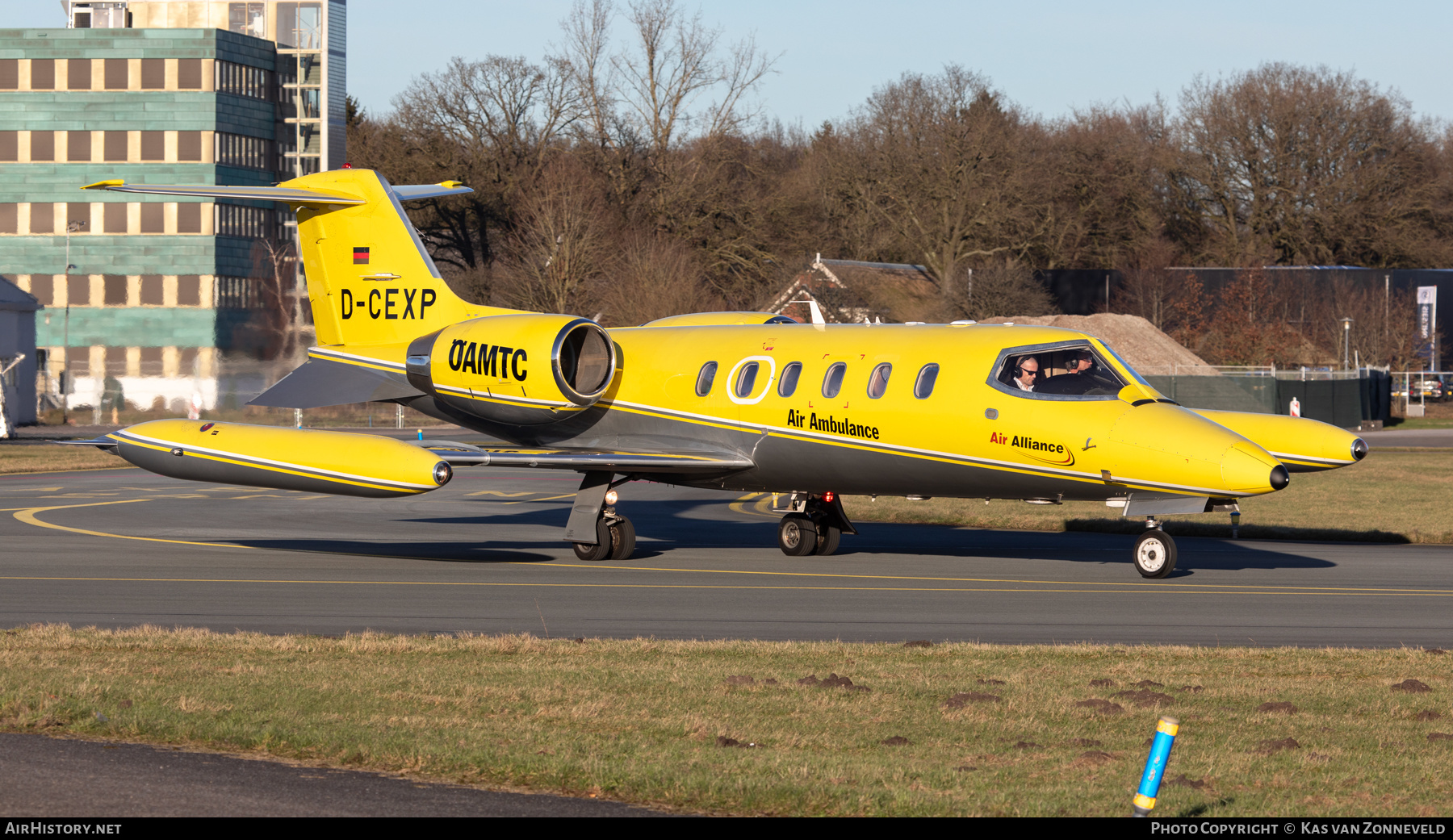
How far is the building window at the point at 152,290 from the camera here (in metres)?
81.0

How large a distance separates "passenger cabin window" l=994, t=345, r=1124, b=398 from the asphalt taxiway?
2374 mm

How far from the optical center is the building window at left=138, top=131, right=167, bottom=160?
81000 millimetres

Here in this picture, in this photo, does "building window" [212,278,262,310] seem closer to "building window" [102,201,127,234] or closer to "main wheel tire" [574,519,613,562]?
"building window" [102,201,127,234]

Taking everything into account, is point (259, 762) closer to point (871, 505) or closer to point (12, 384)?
point (871, 505)

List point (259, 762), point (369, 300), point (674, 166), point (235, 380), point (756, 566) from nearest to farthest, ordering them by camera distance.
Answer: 1. point (259, 762)
2. point (756, 566)
3. point (369, 300)
4. point (235, 380)
5. point (674, 166)

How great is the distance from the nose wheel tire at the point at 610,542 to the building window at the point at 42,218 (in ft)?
233

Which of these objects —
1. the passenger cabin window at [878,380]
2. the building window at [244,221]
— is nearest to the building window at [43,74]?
the building window at [244,221]

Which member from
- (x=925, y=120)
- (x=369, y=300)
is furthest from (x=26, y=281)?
(x=369, y=300)

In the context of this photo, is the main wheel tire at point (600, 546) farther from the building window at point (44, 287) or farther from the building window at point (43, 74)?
the building window at point (43, 74)

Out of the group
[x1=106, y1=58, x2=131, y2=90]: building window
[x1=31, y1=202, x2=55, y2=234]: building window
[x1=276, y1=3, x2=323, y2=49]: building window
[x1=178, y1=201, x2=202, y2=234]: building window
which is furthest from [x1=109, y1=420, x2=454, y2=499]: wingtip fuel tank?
[x1=276, y1=3, x2=323, y2=49]: building window

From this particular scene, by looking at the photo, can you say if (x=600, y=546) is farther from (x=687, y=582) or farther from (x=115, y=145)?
(x=115, y=145)

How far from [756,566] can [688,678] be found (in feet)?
29.1

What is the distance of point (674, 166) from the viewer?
78.2m
